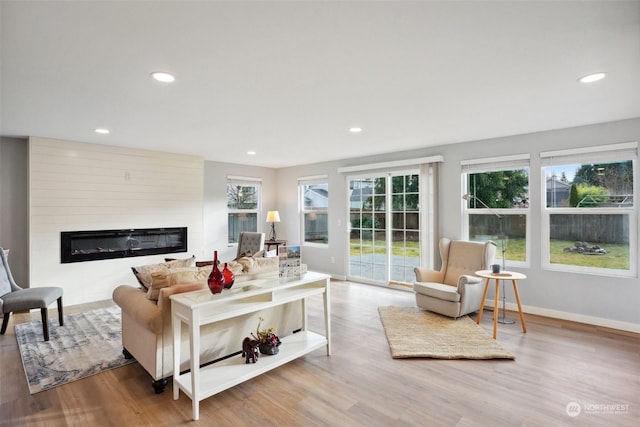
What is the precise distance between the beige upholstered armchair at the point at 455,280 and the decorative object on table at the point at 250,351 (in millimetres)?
2453

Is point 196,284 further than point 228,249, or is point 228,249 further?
point 228,249

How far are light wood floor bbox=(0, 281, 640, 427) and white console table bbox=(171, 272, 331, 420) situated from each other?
0.49 feet

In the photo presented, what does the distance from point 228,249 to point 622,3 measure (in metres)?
6.39

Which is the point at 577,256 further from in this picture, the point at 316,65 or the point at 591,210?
the point at 316,65

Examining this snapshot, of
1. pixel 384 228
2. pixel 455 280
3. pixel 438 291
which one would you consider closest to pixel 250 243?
pixel 384 228

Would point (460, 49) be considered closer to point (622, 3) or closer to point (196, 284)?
point (622, 3)

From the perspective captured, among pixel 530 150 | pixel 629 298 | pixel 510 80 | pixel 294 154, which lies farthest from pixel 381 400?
pixel 294 154

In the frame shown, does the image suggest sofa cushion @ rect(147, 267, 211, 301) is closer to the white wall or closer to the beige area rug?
the beige area rug

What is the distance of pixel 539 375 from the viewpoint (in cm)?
267

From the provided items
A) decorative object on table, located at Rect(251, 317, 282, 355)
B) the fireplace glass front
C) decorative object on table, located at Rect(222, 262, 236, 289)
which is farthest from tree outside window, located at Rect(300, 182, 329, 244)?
decorative object on table, located at Rect(222, 262, 236, 289)

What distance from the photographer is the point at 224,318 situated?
232 cm

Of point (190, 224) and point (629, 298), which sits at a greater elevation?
point (190, 224)

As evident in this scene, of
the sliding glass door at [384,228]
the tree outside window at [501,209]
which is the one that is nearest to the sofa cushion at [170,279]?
the tree outside window at [501,209]

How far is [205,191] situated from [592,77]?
230 inches
